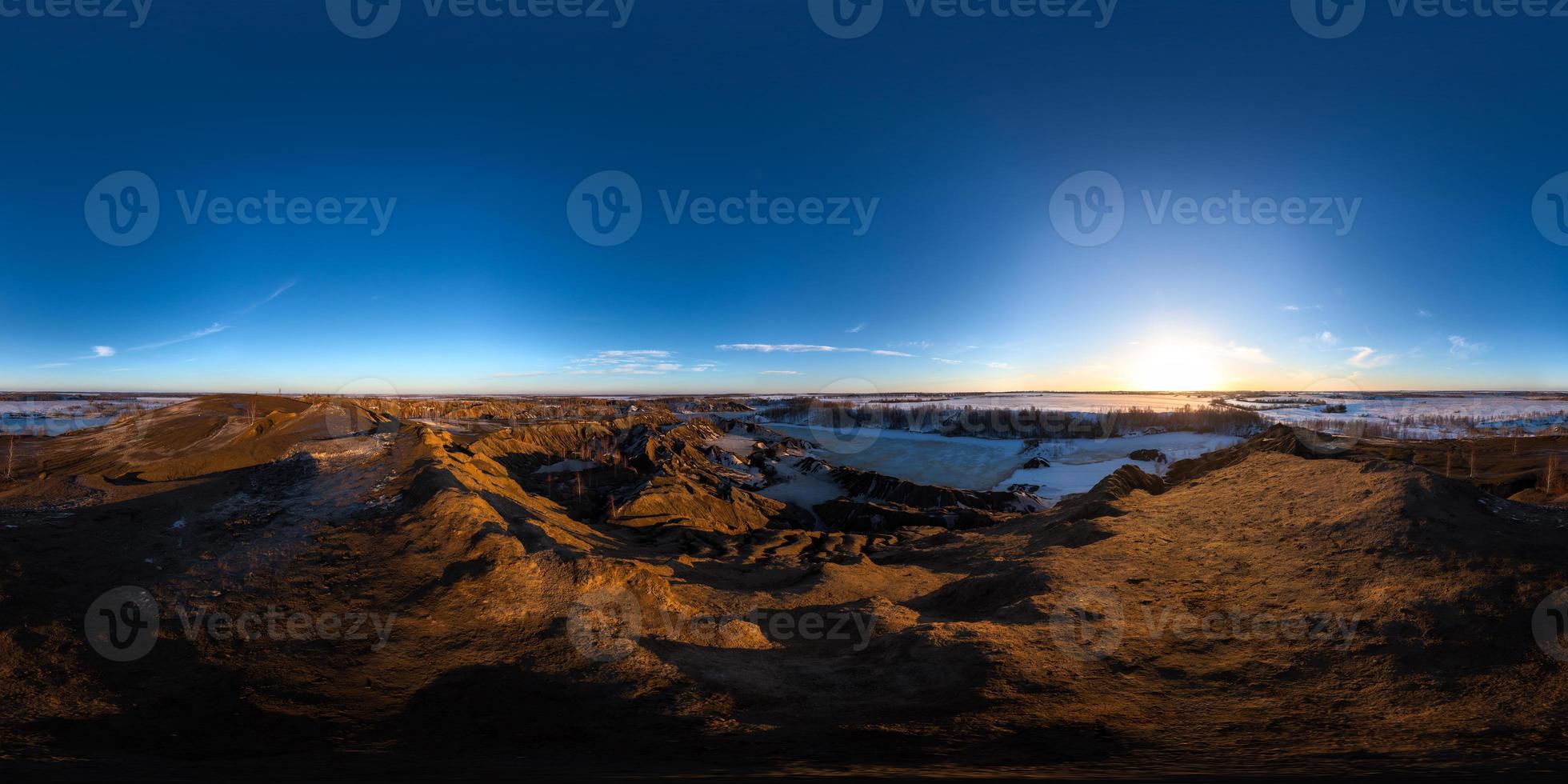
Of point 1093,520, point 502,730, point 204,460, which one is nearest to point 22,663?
point 502,730

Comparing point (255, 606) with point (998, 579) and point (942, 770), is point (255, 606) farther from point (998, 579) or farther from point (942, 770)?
point (998, 579)

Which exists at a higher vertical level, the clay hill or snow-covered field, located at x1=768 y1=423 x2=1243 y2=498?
the clay hill

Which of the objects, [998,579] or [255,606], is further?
[998,579]

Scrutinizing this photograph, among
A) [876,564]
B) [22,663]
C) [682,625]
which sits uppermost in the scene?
[22,663]

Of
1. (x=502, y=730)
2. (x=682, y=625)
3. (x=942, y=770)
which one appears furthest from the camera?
(x=682, y=625)

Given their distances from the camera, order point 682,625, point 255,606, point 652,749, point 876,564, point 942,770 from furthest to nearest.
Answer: point 876,564
point 682,625
point 255,606
point 652,749
point 942,770
